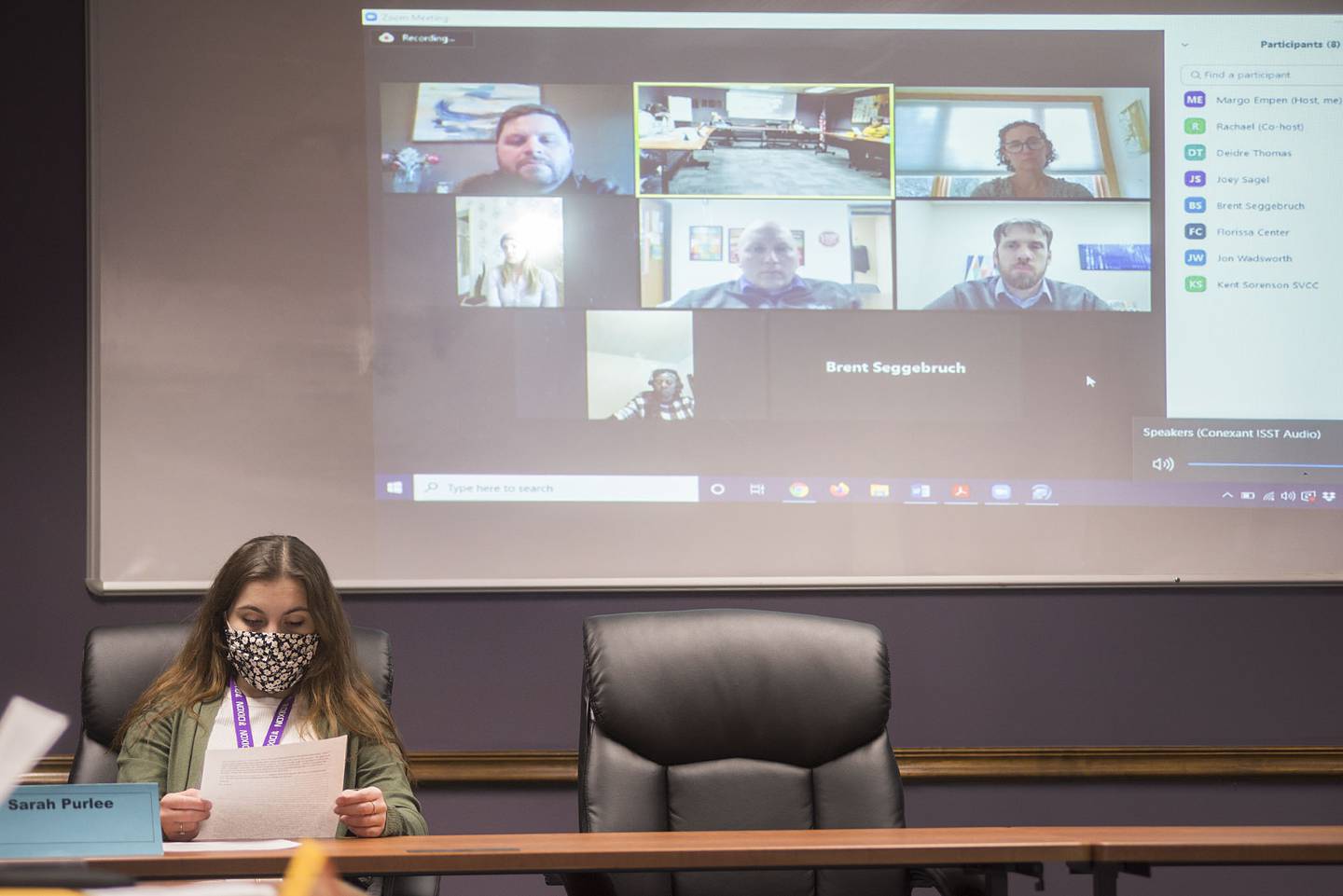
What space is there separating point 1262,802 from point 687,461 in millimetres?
1538

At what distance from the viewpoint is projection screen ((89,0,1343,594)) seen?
2.92 metres

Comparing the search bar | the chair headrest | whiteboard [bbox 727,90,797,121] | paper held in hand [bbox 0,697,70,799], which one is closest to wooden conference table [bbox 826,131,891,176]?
whiteboard [bbox 727,90,797,121]

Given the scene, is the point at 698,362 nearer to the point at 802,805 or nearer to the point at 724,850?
the point at 802,805

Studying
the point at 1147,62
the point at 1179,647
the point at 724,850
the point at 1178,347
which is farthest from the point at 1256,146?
the point at 724,850

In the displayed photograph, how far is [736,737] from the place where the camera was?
7.34 feet

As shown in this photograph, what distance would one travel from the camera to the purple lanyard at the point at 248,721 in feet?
6.86

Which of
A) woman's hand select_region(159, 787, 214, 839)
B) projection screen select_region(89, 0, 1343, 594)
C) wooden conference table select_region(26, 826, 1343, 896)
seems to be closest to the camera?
wooden conference table select_region(26, 826, 1343, 896)

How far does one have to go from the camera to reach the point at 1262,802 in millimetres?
2967

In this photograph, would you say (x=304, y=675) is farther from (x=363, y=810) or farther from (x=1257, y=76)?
(x=1257, y=76)

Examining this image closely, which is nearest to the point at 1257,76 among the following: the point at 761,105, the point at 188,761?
the point at 761,105

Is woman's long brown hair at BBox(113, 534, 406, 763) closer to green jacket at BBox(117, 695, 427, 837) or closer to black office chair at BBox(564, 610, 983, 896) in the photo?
green jacket at BBox(117, 695, 427, 837)

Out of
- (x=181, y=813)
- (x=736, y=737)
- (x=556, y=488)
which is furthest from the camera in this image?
(x=556, y=488)

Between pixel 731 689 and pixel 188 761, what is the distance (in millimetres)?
900

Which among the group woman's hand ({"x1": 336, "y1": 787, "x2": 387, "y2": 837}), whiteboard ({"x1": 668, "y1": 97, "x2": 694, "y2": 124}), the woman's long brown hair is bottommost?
woman's hand ({"x1": 336, "y1": 787, "x2": 387, "y2": 837})
